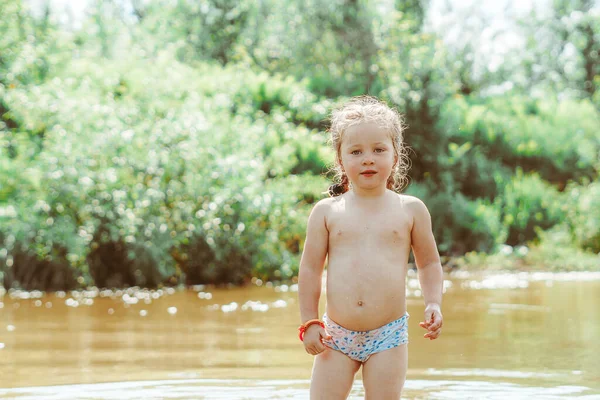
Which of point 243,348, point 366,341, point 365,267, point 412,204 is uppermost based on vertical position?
A: point 412,204

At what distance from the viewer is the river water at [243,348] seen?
5035 millimetres

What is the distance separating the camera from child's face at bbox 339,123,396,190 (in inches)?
152

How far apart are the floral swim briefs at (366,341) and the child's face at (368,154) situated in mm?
570

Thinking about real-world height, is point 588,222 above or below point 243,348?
above

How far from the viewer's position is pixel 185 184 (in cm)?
1268

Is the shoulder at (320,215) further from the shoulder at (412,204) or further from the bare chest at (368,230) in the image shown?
the shoulder at (412,204)

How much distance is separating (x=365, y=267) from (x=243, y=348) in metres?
2.97

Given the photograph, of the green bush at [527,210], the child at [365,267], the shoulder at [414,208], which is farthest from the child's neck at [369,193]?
the green bush at [527,210]

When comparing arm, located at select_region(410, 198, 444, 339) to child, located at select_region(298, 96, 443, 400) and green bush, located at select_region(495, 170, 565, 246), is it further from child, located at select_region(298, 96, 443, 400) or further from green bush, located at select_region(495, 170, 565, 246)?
green bush, located at select_region(495, 170, 565, 246)

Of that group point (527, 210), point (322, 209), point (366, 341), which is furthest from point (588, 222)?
point (366, 341)

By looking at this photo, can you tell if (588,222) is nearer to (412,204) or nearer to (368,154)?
(412,204)

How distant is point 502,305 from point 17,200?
19.1ft

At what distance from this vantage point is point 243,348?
662 cm

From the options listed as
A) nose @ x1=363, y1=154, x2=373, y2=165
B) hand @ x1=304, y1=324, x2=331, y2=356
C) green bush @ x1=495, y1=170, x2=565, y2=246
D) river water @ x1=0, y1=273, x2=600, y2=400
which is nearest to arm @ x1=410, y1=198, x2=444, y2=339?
nose @ x1=363, y1=154, x2=373, y2=165
